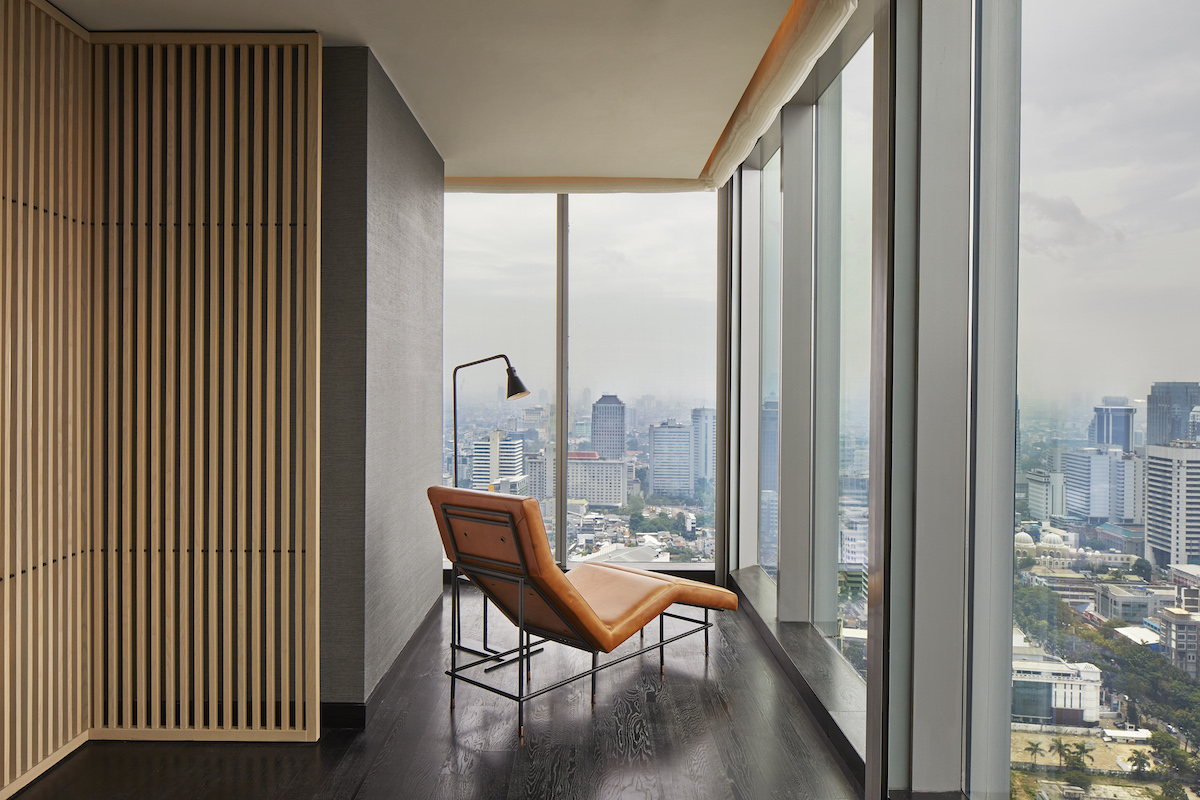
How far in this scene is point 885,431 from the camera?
2053 mm

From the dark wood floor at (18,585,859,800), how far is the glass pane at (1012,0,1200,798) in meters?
0.98

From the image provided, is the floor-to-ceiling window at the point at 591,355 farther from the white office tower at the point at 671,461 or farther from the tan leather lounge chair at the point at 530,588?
the tan leather lounge chair at the point at 530,588

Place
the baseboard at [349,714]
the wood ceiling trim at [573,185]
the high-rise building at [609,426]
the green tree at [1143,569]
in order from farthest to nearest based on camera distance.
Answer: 1. the high-rise building at [609,426]
2. the wood ceiling trim at [573,185]
3. the baseboard at [349,714]
4. the green tree at [1143,569]

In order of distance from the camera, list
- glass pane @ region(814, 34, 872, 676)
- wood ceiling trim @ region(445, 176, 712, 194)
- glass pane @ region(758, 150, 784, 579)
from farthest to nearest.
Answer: wood ceiling trim @ region(445, 176, 712, 194) < glass pane @ region(758, 150, 784, 579) < glass pane @ region(814, 34, 872, 676)

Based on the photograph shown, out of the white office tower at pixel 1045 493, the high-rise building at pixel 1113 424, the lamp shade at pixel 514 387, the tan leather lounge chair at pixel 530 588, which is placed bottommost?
the tan leather lounge chair at pixel 530 588

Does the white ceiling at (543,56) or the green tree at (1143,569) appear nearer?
the green tree at (1143,569)

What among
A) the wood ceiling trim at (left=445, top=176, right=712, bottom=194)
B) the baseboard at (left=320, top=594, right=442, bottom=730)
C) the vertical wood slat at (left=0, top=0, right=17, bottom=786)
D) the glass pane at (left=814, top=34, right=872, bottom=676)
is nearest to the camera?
the vertical wood slat at (left=0, top=0, right=17, bottom=786)

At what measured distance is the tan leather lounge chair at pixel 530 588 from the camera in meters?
2.74

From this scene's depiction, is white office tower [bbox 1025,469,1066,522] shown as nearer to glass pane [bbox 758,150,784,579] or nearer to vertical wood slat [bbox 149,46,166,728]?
glass pane [bbox 758,150,784,579]

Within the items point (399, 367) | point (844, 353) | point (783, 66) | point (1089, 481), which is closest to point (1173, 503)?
point (1089, 481)

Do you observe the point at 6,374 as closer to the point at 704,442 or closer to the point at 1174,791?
the point at 1174,791

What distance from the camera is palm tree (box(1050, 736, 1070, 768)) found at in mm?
1675

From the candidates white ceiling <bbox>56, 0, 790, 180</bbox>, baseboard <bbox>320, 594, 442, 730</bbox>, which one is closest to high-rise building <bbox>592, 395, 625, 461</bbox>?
white ceiling <bbox>56, 0, 790, 180</bbox>

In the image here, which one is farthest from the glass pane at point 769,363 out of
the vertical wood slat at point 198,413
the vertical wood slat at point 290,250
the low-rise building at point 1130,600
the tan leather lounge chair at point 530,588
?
the vertical wood slat at point 198,413
